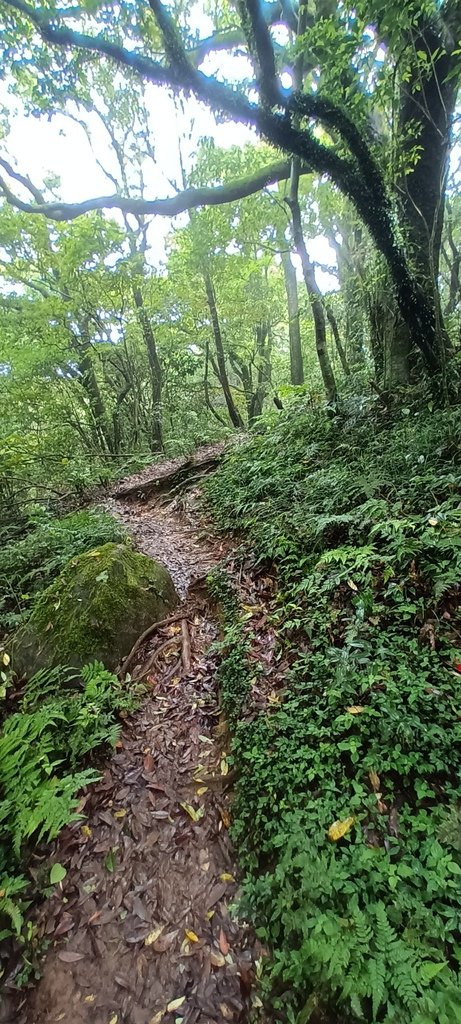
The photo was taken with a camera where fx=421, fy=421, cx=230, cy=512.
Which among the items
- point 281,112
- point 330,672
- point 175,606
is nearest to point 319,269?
point 281,112

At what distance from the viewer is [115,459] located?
1198 cm

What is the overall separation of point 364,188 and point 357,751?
7.32 meters

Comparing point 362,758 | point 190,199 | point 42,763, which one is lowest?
point 362,758

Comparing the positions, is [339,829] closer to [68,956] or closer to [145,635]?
[68,956]

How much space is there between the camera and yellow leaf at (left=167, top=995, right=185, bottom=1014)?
2172 mm

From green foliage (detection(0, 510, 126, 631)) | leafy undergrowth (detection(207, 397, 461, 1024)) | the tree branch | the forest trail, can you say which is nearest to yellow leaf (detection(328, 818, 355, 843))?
leafy undergrowth (detection(207, 397, 461, 1024))

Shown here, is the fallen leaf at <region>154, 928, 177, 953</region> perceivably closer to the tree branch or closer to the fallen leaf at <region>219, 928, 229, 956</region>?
the fallen leaf at <region>219, 928, 229, 956</region>

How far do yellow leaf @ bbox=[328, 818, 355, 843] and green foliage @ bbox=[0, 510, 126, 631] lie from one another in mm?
3660

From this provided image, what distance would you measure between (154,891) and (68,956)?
53 cm

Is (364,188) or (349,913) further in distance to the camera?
(364,188)

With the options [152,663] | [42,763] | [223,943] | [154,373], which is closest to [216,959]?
[223,943]

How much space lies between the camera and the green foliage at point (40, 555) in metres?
5.07

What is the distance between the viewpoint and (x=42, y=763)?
10.3 feet

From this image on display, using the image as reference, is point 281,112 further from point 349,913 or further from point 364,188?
point 349,913
